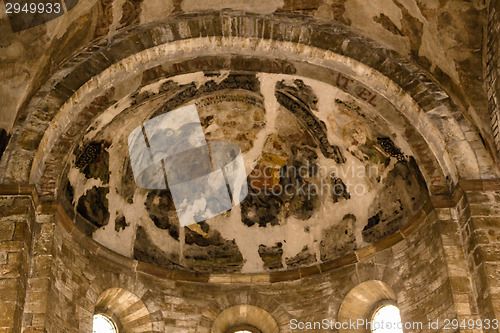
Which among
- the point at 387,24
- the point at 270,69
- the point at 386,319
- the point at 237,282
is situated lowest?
the point at 386,319

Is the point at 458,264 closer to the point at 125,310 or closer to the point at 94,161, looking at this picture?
the point at 125,310

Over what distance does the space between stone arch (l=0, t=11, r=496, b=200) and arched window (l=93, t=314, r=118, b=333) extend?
2.06m

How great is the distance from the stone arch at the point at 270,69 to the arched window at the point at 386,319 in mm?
1867

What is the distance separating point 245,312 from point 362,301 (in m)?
1.72

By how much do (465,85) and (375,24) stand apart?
1446 millimetres

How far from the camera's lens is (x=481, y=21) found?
9867mm

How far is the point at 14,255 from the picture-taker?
8.41 meters

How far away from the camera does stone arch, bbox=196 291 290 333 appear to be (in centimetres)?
1073

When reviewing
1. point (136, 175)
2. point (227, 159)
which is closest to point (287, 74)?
point (227, 159)

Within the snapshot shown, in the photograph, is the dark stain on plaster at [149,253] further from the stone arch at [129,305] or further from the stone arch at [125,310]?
the stone arch at [125,310]

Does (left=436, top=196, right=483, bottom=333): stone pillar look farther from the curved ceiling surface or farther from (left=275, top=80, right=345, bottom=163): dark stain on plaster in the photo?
(left=275, top=80, right=345, bottom=163): dark stain on plaster

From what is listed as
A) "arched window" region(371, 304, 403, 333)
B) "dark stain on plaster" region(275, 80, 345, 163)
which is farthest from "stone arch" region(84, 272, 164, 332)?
"dark stain on plaster" region(275, 80, 345, 163)

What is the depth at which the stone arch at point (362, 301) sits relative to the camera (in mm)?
10422

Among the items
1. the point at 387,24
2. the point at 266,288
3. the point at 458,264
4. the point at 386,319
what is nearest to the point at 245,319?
the point at 266,288
